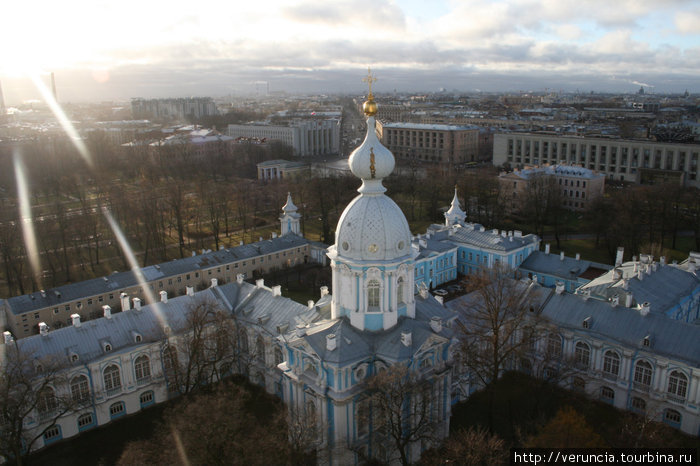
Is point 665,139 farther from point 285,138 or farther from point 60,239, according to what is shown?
point 60,239

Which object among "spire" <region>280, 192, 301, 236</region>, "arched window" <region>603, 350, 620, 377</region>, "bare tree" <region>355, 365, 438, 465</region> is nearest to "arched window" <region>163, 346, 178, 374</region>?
"bare tree" <region>355, 365, 438, 465</region>

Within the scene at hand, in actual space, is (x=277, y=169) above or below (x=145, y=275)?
above

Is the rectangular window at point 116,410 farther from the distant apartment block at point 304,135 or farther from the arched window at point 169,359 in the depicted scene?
the distant apartment block at point 304,135

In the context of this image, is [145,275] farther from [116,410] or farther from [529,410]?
[529,410]

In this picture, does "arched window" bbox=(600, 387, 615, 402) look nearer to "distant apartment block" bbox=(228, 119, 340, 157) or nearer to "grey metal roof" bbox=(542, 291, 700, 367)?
"grey metal roof" bbox=(542, 291, 700, 367)

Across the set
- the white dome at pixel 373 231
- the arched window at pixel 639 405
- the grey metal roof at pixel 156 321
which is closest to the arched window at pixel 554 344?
the arched window at pixel 639 405

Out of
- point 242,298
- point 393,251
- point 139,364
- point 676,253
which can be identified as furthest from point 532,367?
point 676,253

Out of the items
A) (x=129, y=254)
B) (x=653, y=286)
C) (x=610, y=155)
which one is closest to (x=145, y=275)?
(x=129, y=254)
